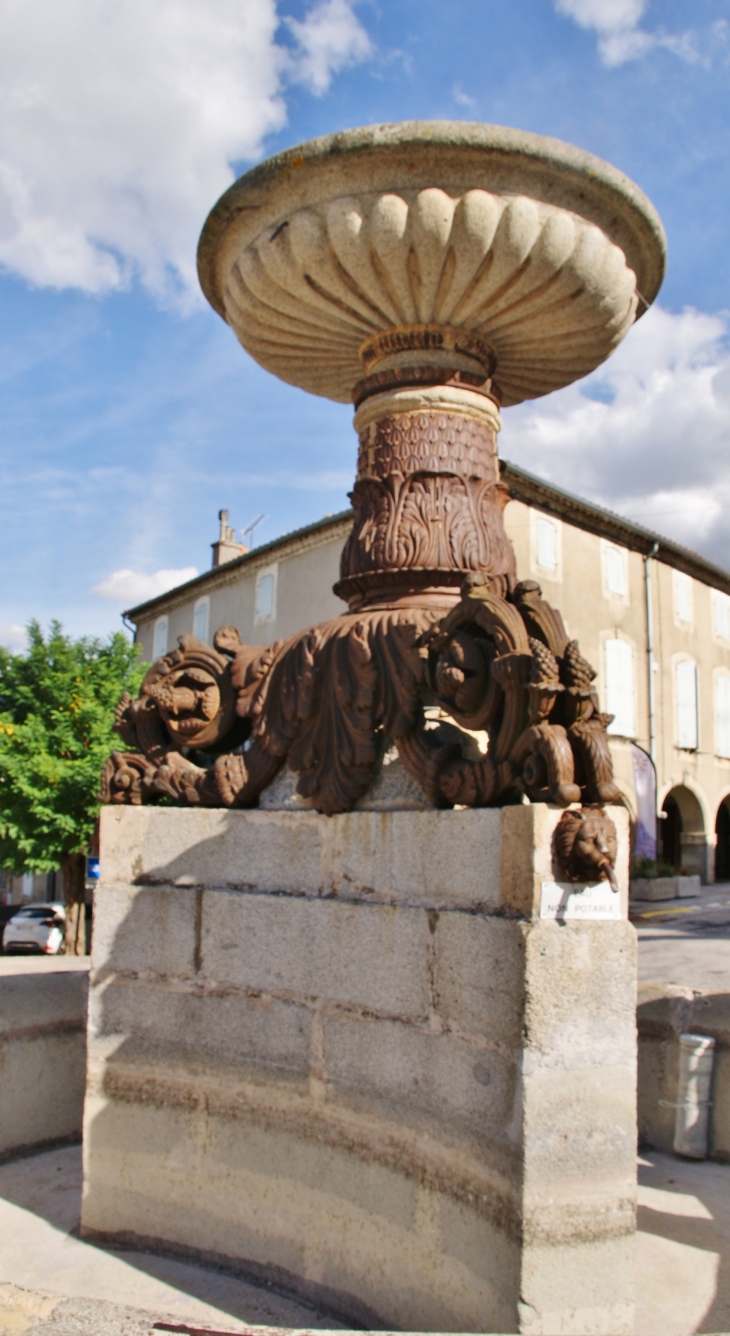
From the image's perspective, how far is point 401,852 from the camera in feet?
9.23

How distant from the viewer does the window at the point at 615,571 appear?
2269 cm

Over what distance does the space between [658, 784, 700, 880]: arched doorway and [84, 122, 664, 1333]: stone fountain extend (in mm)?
22545

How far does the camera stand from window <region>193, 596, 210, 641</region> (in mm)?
26641

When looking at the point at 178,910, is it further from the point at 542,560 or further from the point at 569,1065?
the point at 542,560

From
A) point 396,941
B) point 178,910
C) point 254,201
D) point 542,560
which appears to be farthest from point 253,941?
point 542,560

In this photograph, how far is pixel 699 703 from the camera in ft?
83.0

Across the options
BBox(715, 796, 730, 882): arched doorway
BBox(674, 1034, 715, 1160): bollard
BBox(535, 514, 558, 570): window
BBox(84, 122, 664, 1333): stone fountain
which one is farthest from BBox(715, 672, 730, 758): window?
BBox(84, 122, 664, 1333): stone fountain

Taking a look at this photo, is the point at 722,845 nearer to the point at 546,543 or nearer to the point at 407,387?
the point at 546,543

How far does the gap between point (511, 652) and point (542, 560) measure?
61.2 feet

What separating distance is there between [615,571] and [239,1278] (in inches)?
834

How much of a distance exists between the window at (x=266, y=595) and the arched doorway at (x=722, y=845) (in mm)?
13449

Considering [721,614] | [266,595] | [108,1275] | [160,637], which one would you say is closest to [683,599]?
[721,614]

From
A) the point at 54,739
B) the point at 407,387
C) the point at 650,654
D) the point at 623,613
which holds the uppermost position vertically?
the point at 623,613

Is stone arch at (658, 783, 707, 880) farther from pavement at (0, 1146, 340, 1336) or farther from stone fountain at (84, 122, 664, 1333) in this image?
pavement at (0, 1146, 340, 1336)
